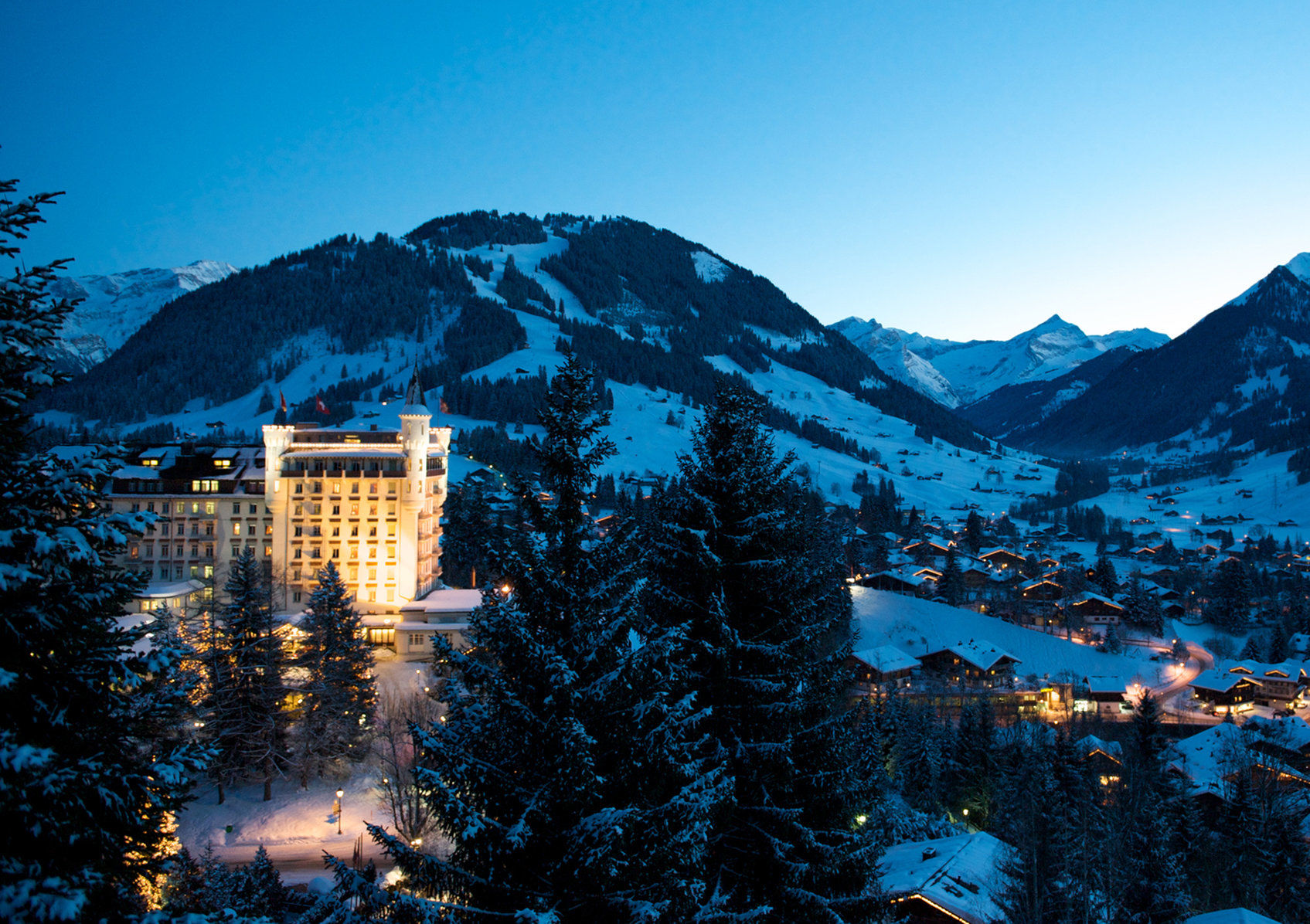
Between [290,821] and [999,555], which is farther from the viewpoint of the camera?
[999,555]

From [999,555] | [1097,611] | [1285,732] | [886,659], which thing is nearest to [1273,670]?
[1285,732]

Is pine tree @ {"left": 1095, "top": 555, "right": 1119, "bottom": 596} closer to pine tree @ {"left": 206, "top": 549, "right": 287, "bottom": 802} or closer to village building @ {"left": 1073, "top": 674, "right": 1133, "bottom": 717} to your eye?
village building @ {"left": 1073, "top": 674, "right": 1133, "bottom": 717}

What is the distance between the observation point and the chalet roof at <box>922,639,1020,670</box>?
67.4m

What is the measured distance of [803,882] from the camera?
40.1 ft

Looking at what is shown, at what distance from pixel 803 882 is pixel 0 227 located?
1349cm

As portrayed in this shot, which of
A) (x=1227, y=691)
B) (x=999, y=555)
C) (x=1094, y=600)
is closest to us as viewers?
(x=1227, y=691)

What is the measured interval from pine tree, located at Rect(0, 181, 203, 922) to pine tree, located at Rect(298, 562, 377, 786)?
32.2 metres

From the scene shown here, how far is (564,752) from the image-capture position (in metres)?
8.75

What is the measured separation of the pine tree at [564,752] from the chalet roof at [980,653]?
6536 cm

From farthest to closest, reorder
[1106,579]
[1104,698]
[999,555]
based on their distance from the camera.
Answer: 1. [999,555]
2. [1106,579]
3. [1104,698]

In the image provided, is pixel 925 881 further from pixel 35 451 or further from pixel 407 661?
pixel 407 661

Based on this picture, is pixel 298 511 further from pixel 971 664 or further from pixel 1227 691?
pixel 1227 691

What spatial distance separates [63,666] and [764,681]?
9.13 meters

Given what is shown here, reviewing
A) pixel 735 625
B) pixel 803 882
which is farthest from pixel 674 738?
pixel 803 882
